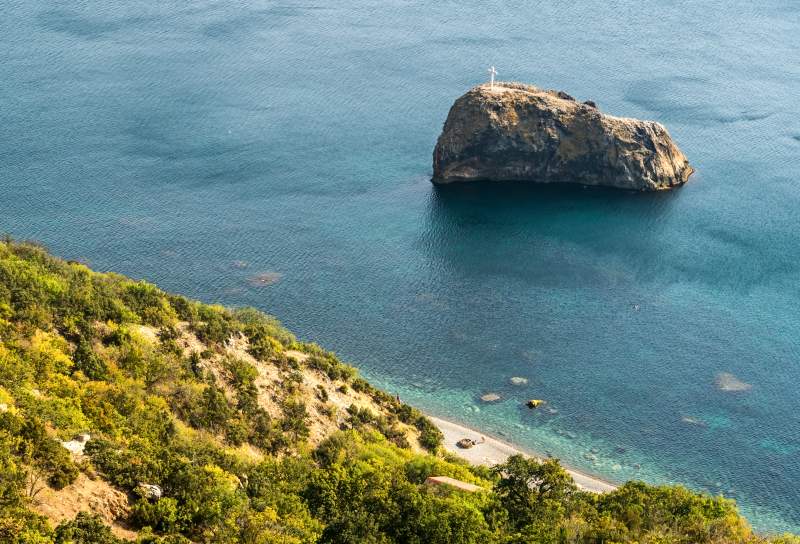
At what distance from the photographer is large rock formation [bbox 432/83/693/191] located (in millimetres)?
156750

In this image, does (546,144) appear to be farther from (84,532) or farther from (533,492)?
(84,532)

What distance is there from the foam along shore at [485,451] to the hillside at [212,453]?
9.75m

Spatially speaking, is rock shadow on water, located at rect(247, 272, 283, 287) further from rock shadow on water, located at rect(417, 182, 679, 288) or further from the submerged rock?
the submerged rock

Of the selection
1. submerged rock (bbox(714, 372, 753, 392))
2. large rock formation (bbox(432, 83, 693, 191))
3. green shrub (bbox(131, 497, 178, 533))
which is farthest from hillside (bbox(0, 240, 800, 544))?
large rock formation (bbox(432, 83, 693, 191))

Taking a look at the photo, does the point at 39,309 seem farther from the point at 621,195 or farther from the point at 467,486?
the point at 621,195

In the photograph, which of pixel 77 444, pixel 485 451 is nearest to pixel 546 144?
pixel 485 451

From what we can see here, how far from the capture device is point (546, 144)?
158 m

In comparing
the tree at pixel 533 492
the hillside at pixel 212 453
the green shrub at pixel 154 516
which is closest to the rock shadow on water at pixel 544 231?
the hillside at pixel 212 453

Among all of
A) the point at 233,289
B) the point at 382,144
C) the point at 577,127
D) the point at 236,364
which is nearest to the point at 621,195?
the point at 577,127

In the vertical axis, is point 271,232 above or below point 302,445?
below

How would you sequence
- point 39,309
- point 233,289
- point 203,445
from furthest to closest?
point 233,289
point 39,309
point 203,445

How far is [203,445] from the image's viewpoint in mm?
58625

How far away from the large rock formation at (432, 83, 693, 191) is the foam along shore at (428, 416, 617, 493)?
229 ft

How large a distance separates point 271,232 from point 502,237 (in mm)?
37310
